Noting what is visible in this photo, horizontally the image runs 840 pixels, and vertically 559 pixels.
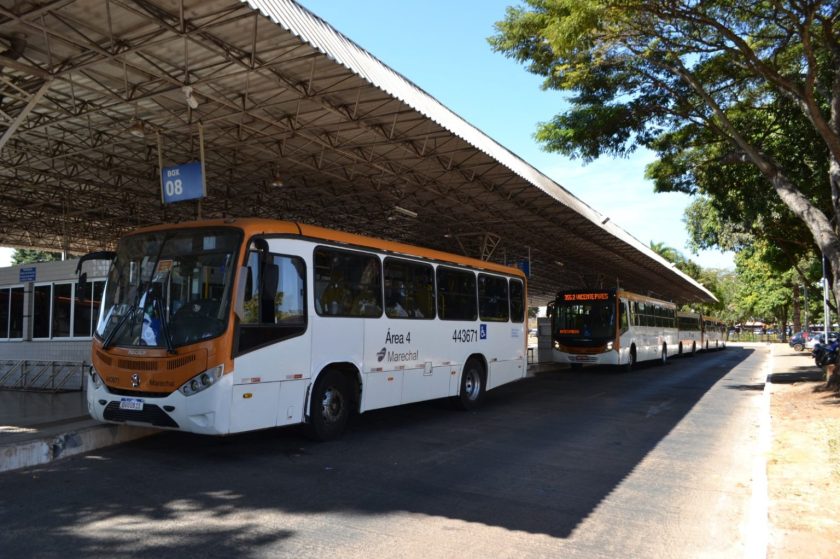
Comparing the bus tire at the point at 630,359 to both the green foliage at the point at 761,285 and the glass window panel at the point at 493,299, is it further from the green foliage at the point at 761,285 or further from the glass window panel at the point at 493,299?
the green foliage at the point at 761,285

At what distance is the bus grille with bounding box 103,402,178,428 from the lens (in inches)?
278

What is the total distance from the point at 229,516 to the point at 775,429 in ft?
28.7

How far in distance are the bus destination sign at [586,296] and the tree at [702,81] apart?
204 inches

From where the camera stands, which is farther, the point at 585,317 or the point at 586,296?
the point at 586,296

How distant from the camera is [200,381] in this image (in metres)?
6.97

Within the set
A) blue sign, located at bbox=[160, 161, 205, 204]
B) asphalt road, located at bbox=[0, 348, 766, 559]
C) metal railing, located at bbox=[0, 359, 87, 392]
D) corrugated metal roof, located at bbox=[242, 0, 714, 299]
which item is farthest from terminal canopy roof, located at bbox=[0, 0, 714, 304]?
asphalt road, located at bbox=[0, 348, 766, 559]

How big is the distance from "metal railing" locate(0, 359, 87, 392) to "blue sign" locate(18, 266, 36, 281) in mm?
2157

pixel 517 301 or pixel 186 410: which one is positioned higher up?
pixel 517 301

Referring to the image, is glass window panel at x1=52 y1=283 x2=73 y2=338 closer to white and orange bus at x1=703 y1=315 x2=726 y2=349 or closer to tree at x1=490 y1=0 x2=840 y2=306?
tree at x1=490 y1=0 x2=840 y2=306

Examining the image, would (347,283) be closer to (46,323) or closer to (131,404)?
(131,404)

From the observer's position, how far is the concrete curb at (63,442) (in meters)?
6.95

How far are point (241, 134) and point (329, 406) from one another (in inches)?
349

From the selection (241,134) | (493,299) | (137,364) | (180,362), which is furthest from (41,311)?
(493,299)

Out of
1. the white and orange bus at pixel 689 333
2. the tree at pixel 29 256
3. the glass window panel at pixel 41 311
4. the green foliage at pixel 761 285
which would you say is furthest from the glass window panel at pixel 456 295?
the tree at pixel 29 256
